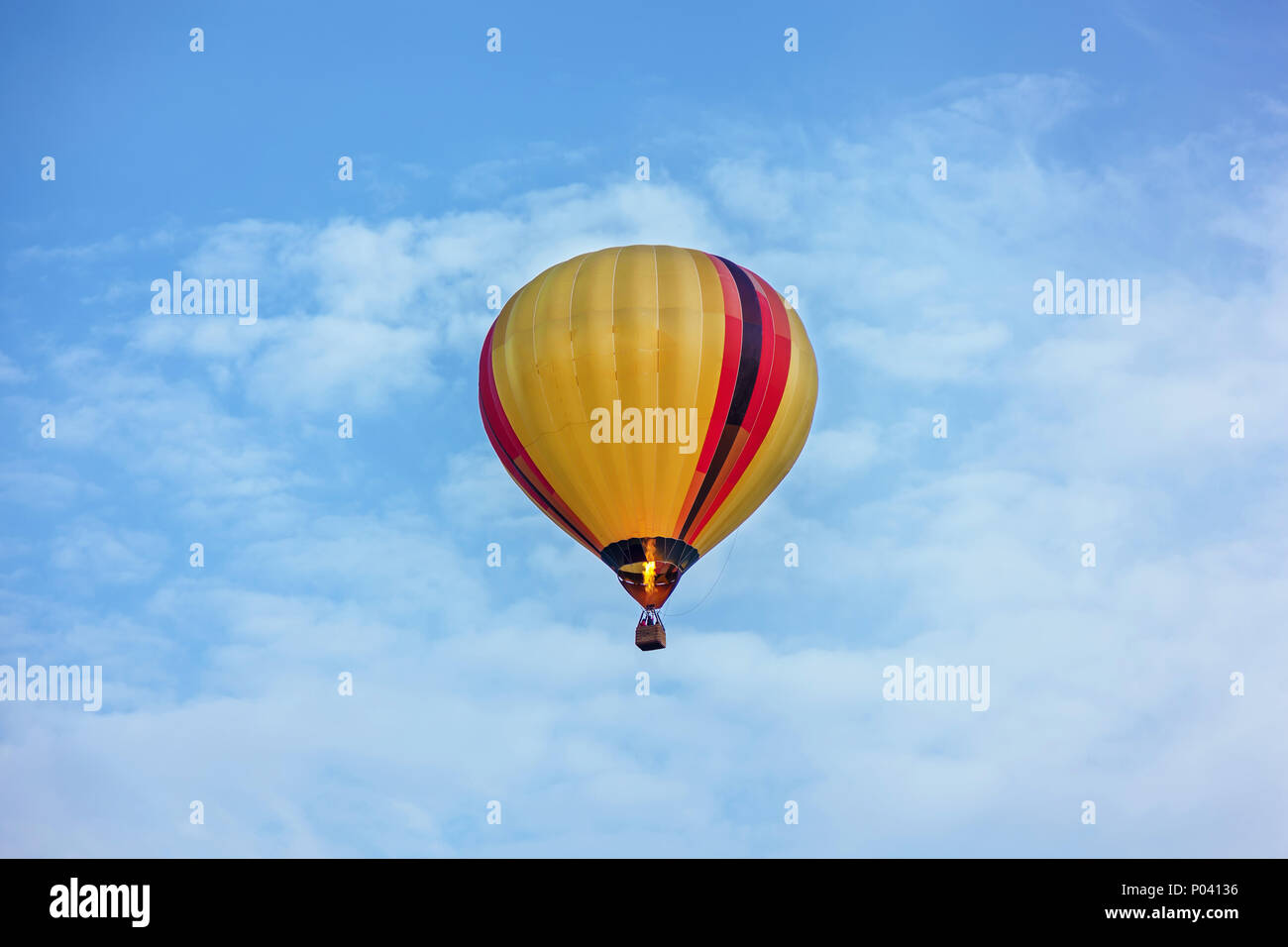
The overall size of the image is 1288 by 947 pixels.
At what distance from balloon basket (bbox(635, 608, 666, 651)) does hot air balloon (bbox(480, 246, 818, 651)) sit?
0.10ft

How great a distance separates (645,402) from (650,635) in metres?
3.75

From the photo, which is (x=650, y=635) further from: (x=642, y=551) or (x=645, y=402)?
(x=645, y=402)

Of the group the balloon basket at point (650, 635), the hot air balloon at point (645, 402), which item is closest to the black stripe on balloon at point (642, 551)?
the hot air balloon at point (645, 402)

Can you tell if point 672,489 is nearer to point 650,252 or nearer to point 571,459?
point 571,459

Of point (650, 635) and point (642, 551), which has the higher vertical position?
point (642, 551)

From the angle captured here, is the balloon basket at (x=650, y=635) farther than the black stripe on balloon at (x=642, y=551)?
No

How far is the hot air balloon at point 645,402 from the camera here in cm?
3494

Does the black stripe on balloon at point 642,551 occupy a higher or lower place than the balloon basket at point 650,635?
higher

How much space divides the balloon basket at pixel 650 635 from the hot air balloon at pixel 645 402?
3 cm

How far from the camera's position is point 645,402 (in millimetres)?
34844

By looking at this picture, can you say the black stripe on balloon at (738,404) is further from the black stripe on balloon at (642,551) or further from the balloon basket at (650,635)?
the balloon basket at (650,635)

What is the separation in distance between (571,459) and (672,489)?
171cm

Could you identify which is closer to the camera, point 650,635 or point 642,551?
point 650,635

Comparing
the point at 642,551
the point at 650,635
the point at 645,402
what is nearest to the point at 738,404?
the point at 645,402
